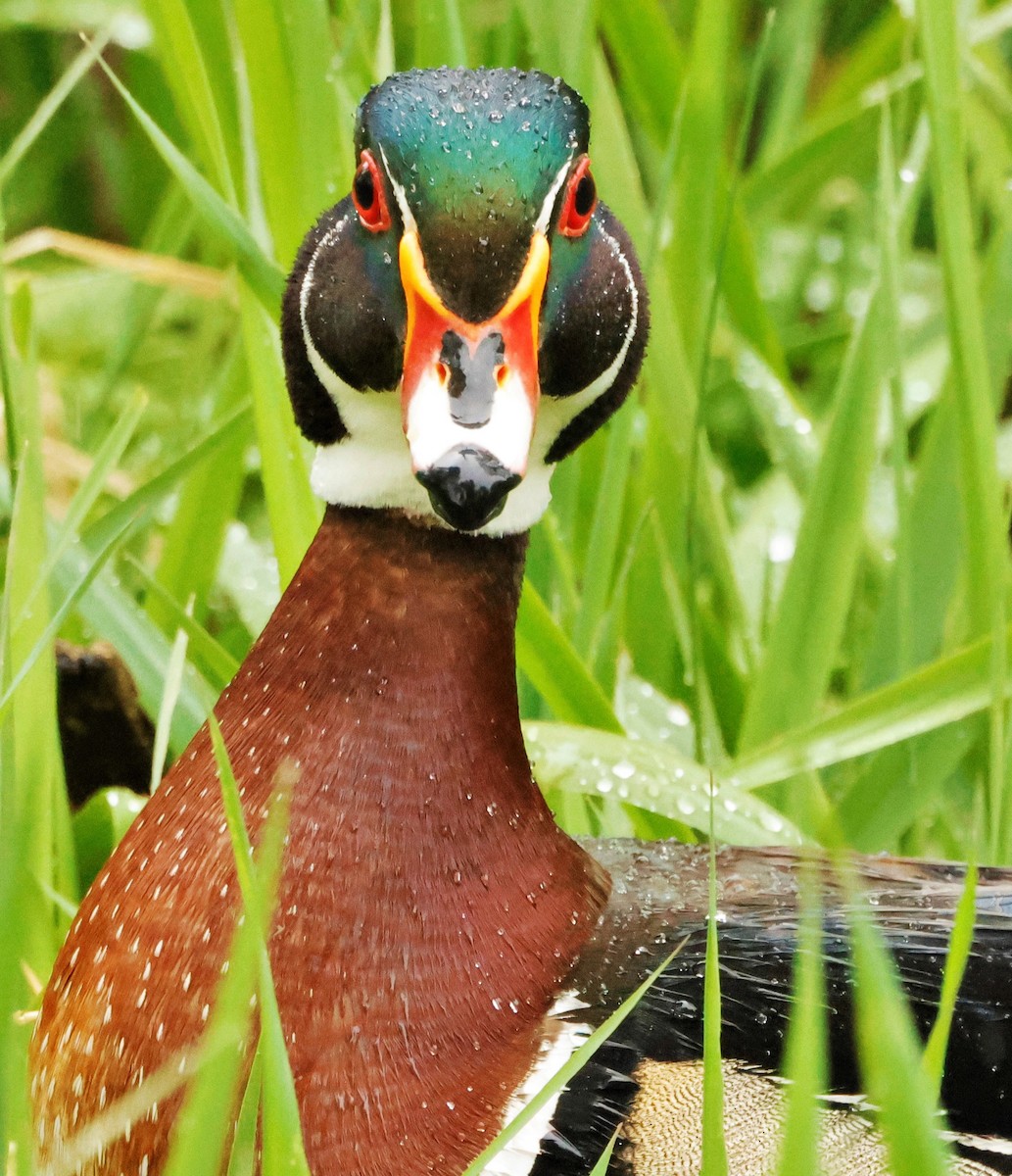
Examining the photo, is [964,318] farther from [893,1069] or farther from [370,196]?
[893,1069]

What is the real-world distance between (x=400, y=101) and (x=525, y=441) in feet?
0.83

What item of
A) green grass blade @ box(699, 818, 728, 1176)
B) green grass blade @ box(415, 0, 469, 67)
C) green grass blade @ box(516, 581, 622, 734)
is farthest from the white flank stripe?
green grass blade @ box(415, 0, 469, 67)

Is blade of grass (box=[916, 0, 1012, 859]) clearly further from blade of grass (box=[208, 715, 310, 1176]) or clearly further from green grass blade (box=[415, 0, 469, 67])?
blade of grass (box=[208, 715, 310, 1176])

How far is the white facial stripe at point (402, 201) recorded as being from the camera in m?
1.18

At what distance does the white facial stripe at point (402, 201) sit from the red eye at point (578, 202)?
0.11 meters

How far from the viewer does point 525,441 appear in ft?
3.66

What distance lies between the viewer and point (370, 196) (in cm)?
122

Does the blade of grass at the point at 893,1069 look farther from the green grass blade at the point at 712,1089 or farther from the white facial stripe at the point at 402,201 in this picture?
the white facial stripe at the point at 402,201

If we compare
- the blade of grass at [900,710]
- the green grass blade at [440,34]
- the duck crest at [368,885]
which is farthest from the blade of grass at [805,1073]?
the green grass blade at [440,34]

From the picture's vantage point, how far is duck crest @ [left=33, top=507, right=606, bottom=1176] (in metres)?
1.14

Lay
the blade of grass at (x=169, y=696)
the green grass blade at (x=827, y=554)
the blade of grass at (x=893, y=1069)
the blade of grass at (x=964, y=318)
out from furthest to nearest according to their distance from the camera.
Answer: the green grass blade at (x=827, y=554), the blade of grass at (x=964, y=318), the blade of grass at (x=169, y=696), the blade of grass at (x=893, y=1069)

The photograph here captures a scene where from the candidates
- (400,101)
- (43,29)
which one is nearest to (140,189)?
(43,29)

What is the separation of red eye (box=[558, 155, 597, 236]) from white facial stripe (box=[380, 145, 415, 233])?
4.2 inches

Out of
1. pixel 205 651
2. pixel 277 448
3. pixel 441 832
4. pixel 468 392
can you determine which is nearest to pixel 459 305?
pixel 468 392
